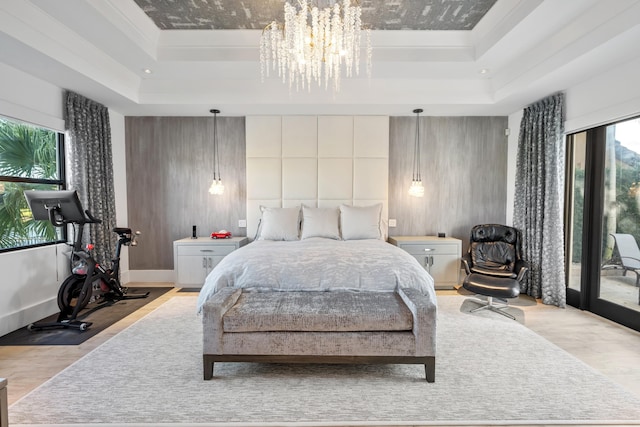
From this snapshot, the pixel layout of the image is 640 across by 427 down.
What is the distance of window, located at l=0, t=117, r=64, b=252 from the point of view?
3.24 metres

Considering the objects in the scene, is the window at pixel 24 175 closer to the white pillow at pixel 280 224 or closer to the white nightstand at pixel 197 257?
the white nightstand at pixel 197 257

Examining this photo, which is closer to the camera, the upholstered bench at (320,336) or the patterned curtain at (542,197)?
the upholstered bench at (320,336)

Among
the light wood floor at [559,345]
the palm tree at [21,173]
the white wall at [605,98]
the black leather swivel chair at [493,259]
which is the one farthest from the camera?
the black leather swivel chair at [493,259]

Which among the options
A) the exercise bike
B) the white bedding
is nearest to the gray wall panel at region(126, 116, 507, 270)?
the exercise bike

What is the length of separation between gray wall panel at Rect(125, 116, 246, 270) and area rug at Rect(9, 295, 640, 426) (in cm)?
244

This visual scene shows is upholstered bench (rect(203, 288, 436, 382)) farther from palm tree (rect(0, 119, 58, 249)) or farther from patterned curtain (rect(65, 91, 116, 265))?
patterned curtain (rect(65, 91, 116, 265))

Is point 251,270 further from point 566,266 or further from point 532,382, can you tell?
point 566,266

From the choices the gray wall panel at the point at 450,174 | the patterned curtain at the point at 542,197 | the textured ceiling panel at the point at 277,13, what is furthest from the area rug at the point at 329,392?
the textured ceiling panel at the point at 277,13

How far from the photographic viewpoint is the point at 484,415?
1.89m

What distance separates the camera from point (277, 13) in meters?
3.27

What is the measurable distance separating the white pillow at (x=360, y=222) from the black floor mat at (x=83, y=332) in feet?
8.66

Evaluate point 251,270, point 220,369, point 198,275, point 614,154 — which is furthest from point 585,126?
point 198,275

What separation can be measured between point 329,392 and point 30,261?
334 cm

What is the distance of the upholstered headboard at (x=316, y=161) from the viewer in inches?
190
